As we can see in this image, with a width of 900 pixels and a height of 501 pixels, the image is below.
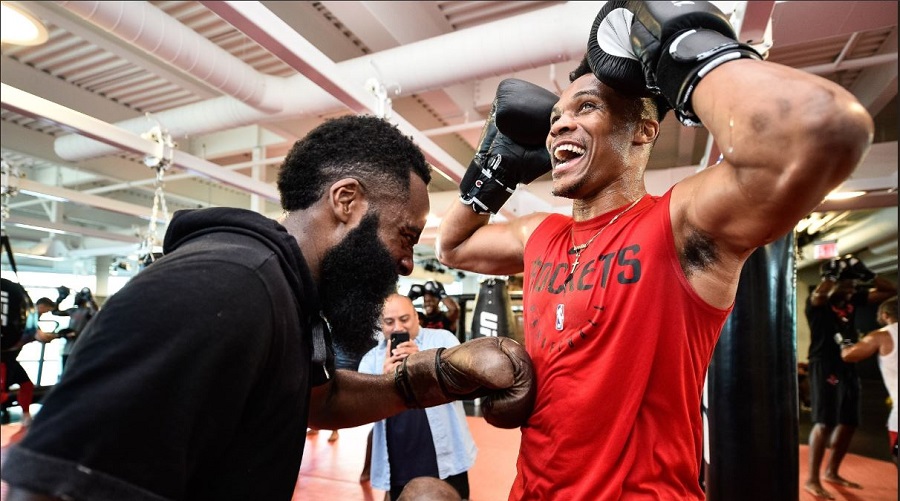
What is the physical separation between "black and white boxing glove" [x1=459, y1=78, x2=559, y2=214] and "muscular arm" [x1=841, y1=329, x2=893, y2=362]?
16.8 ft

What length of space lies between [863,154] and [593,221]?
28.7 inches

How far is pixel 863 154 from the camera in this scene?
2.80 ft

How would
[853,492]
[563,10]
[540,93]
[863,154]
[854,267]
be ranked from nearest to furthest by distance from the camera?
1. [863,154]
2. [540,93]
3. [563,10]
4. [853,492]
5. [854,267]

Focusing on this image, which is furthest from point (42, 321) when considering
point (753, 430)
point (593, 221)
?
point (753, 430)

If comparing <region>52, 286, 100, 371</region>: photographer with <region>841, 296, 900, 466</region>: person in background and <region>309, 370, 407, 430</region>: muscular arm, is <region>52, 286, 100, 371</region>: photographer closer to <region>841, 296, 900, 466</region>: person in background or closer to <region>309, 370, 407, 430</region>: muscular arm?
<region>309, 370, 407, 430</region>: muscular arm

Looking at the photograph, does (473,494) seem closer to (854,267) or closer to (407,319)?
(407,319)

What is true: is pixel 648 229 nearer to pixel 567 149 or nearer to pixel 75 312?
pixel 567 149

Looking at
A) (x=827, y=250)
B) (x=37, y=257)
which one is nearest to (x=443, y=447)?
(x=37, y=257)

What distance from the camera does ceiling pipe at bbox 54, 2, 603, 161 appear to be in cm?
334

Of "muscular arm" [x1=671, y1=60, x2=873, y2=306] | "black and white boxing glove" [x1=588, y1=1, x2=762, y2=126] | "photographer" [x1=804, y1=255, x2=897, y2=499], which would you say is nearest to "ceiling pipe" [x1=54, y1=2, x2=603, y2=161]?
"black and white boxing glove" [x1=588, y1=1, x2=762, y2=126]

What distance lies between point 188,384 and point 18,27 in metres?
1.33

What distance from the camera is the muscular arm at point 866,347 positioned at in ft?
17.1

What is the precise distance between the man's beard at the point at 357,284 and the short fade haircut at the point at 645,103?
78cm

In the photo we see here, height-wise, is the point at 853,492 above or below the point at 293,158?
below
